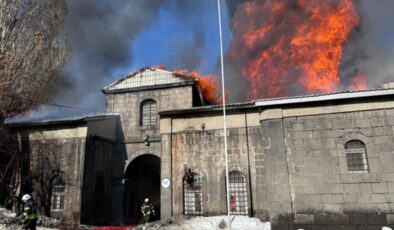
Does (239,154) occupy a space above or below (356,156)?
above

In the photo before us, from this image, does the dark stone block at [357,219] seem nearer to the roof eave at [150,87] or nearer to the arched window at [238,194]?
the arched window at [238,194]

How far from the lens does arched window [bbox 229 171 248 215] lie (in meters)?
17.1

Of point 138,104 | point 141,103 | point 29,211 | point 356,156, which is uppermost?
point 141,103

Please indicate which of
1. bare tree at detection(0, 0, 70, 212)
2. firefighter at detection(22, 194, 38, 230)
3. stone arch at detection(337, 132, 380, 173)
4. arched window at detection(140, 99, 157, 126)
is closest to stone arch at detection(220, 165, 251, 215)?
stone arch at detection(337, 132, 380, 173)

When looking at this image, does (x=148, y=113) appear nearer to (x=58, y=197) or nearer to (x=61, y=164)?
(x=61, y=164)

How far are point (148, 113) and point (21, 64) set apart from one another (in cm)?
905

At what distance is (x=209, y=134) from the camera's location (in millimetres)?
18375

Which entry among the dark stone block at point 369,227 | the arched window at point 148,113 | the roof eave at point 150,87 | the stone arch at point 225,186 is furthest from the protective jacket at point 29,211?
the dark stone block at point 369,227

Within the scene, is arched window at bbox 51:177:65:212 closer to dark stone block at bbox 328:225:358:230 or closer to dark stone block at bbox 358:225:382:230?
dark stone block at bbox 328:225:358:230

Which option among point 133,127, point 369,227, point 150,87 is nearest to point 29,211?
point 133,127

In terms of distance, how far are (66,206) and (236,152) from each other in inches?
430

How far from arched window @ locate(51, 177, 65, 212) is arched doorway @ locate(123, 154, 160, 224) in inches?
173

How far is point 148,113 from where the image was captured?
24.2m

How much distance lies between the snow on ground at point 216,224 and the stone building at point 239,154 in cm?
107
